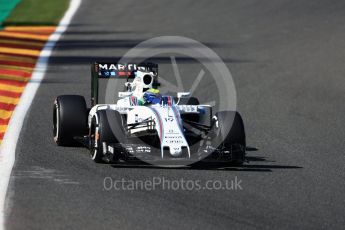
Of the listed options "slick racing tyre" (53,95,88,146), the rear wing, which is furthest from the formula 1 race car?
the rear wing

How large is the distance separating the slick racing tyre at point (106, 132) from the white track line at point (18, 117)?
1061 millimetres

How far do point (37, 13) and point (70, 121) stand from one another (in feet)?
52.6

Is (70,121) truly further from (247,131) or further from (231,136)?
(247,131)

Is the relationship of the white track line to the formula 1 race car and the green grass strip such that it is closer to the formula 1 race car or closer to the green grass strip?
the green grass strip

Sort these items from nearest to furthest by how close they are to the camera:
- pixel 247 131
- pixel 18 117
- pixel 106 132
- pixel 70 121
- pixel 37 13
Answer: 1. pixel 106 132
2. pixel 70 121
3. pixel 247 131
4. pixel 18 117
5. pixel 37 13

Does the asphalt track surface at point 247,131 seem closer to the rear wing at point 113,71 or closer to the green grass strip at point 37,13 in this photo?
the green grass strip at point 37,13

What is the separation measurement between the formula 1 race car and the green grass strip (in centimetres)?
1413

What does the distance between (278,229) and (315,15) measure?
20.0 metres

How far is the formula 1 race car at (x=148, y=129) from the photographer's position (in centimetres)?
1322

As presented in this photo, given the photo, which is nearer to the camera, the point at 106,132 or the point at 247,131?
the point at 106,132

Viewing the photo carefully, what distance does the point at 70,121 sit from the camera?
14641mm

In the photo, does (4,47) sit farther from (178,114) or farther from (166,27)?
(178,114)

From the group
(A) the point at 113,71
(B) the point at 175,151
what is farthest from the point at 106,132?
(A) the point at 113,71

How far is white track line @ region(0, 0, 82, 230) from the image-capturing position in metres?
12.2
